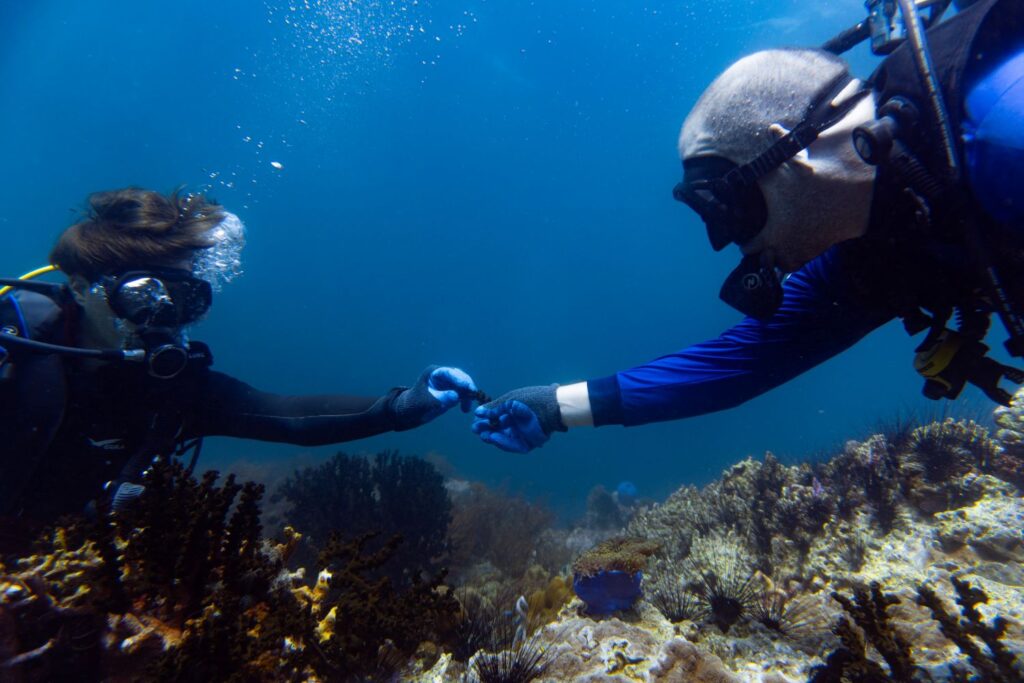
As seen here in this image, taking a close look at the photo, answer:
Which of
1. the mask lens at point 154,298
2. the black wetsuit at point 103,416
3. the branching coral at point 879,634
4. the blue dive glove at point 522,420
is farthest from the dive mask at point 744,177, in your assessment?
the mask lens at point 154,298

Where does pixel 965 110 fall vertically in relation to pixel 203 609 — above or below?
above

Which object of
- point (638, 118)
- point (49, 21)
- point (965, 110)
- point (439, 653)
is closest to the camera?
point (965, 110)

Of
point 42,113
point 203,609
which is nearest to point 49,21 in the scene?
point 42,113

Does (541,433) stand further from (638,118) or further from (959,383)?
(638,118)

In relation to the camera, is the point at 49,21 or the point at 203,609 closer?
the point at 203,609

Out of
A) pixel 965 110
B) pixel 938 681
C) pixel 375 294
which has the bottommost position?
pixel 938 681

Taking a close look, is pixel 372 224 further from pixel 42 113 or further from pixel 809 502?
pixel 809 502

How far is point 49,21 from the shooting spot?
39.3m

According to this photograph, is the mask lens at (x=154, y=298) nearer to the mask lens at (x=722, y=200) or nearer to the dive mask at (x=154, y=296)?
the dive mask at (x=154, y=296)

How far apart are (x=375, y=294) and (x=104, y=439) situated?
97.5 m

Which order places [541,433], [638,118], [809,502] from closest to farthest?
[541,433] < [809,502] < [638,118]

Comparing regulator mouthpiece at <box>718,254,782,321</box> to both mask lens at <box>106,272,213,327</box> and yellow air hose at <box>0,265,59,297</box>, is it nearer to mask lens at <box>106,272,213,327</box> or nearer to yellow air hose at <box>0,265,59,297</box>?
mask lens at <box>106,272,213,327</box>

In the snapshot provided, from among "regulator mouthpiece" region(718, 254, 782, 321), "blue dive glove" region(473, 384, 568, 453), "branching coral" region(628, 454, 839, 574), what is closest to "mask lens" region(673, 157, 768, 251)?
"regulator mouthpiece" region(718, 254, 782, 321)

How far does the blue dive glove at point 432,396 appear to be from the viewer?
3.73m
